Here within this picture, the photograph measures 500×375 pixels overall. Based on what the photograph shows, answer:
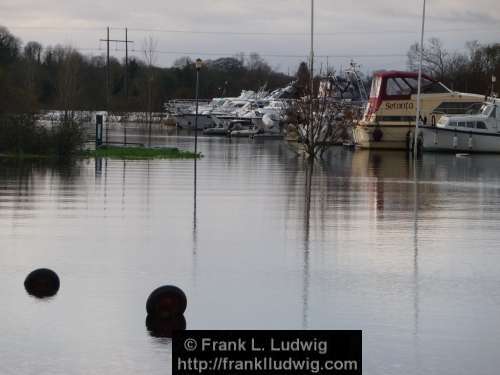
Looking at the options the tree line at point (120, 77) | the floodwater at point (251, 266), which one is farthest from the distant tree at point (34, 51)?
the floodwater at point (251, 266)

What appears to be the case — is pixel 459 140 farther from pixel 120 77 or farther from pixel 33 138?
pixel 120 77

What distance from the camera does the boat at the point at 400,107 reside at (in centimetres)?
6359

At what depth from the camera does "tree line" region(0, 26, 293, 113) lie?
10131 centimetres

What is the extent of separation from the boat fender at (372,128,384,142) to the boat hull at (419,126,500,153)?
15.2ft

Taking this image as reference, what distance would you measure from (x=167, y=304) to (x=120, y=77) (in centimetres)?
12296

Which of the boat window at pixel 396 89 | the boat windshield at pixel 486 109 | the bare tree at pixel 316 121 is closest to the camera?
the bare tree at pixel 316 121

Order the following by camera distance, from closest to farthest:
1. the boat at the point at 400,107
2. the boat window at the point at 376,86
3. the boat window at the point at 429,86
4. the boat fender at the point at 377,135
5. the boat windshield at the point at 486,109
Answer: the boat windshield at the point at 486,109 → the boat fender at the point at 377,135 → the boat at the point at 400,107 → the boat window at the point at 376,86 → the boat window at the point at 429,86

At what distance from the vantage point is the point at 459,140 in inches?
2324

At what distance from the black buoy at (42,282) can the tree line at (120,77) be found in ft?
210

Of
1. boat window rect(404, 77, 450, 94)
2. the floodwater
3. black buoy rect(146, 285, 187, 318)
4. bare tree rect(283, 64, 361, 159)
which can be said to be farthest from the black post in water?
black buoy rect(146, 285, 187, 318)

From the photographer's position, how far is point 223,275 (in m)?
15.7

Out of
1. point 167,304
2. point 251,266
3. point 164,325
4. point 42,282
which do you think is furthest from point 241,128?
point 164,325

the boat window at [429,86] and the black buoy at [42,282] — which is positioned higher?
the boat window at [429,86]

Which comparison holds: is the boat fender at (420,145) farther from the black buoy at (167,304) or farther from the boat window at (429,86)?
the black buoy at (167,304)
